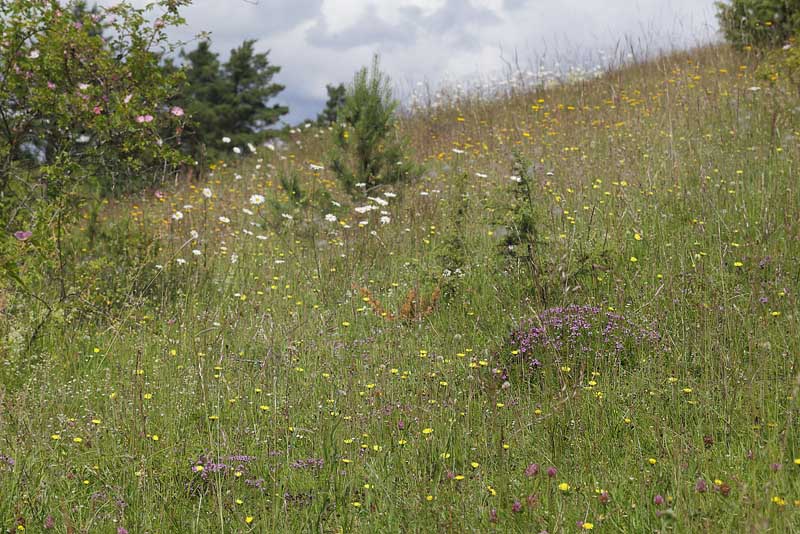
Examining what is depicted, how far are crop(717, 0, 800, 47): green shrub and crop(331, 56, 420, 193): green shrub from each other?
6.20 meters

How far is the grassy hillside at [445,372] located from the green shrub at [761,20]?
483 cm

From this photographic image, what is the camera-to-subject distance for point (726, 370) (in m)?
3.11

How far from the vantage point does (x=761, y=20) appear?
10734 mm

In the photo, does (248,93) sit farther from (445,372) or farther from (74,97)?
(445,372)

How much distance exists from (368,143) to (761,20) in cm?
742

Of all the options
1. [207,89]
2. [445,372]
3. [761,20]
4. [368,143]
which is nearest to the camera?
[445,372]

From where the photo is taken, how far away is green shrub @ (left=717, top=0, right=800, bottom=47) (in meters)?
10.4

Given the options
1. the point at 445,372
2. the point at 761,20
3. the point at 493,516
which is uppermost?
the point at 761,20

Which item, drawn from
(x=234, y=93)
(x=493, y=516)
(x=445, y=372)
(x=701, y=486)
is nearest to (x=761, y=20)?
(x=445, y=372)

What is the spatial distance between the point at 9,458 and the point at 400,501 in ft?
5.57

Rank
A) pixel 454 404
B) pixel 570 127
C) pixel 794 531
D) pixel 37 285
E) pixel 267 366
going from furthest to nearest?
pixel 570 127
pixel 37 285
pixel 267 366
pixel 454 404
pixel 794 531

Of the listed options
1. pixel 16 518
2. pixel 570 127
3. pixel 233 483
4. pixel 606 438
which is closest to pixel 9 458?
pixel 16 518

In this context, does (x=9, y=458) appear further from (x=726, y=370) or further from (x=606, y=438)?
(x=726, y=370)

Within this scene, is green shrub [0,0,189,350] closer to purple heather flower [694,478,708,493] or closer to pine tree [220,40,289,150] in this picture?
purple heather flower [694,478,708,493]
